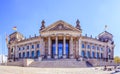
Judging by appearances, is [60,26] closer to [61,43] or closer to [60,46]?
[61,43]

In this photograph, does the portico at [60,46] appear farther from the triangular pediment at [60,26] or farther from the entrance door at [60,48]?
the triangular pediment at [60,26]

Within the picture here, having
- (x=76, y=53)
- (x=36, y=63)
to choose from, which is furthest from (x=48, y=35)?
(x=36, y=63)

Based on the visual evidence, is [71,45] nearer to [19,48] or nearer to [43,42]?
[43,42]

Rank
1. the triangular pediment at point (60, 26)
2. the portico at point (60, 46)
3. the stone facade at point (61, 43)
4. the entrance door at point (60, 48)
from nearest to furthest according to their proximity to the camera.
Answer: the portico at point (60, 46), the stone facade at point (61, 43), the triangular pediment at point (60, 26), the entrance door at point (60, 48)

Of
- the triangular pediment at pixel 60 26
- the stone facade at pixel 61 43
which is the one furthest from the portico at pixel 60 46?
the triangular pediment at pixel 60 26

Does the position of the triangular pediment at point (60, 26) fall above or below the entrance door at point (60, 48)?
above

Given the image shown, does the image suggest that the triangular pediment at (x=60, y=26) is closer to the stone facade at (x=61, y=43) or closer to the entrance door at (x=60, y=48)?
the stone facade at (x=61, y=43)

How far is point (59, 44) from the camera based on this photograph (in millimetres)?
73438

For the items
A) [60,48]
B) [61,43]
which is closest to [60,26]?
[61,43]

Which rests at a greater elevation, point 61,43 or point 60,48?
point 61,43

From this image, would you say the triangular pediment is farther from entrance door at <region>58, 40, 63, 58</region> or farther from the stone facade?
entrance door at <region>58, 40, 63, 58</region>

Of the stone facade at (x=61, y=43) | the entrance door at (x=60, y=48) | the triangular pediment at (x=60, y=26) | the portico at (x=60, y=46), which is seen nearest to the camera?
the portico at (x=60, y=46)

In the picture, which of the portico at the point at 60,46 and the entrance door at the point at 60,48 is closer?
the portico at the point at 60,46

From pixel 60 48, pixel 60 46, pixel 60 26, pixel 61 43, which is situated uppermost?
pixel 60 26
